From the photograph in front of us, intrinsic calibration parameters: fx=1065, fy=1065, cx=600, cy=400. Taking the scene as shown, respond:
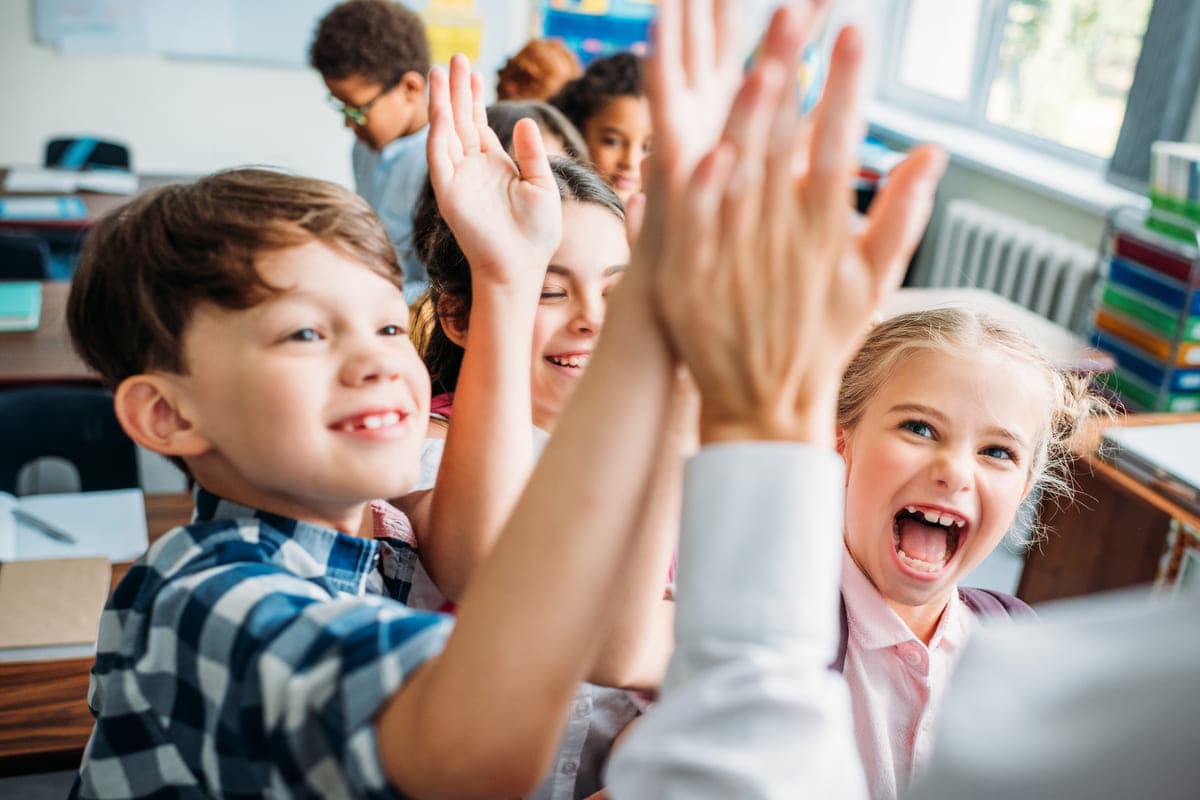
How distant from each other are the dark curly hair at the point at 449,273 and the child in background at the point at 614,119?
1.17 m

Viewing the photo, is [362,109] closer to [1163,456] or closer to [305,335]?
[1163,456]

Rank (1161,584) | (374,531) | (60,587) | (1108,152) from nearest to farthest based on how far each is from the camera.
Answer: (374,531), (60,587), (1161,584), (1108,152)

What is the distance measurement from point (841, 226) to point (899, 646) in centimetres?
77

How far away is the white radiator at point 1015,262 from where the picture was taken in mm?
4283

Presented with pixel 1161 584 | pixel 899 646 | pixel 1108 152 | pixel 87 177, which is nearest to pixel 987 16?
pixel 1108 152

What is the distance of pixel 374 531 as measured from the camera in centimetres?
109

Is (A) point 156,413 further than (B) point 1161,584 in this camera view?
No

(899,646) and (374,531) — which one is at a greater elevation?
(374,531)

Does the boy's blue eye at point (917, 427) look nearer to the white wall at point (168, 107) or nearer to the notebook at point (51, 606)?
the notebook at point (51, 606)

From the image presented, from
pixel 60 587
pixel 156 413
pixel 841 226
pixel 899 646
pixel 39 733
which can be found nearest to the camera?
pixel 841 226

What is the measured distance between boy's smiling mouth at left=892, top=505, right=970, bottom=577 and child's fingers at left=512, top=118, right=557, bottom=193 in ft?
2.01

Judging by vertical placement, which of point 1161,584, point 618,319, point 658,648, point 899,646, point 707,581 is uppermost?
point 618,319

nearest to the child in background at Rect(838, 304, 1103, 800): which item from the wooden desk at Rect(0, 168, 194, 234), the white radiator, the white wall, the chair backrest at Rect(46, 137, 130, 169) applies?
the wooden desk at Rect(0, 168, 194, 234)

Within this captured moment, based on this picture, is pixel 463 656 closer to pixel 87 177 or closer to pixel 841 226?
pixel 841 226
